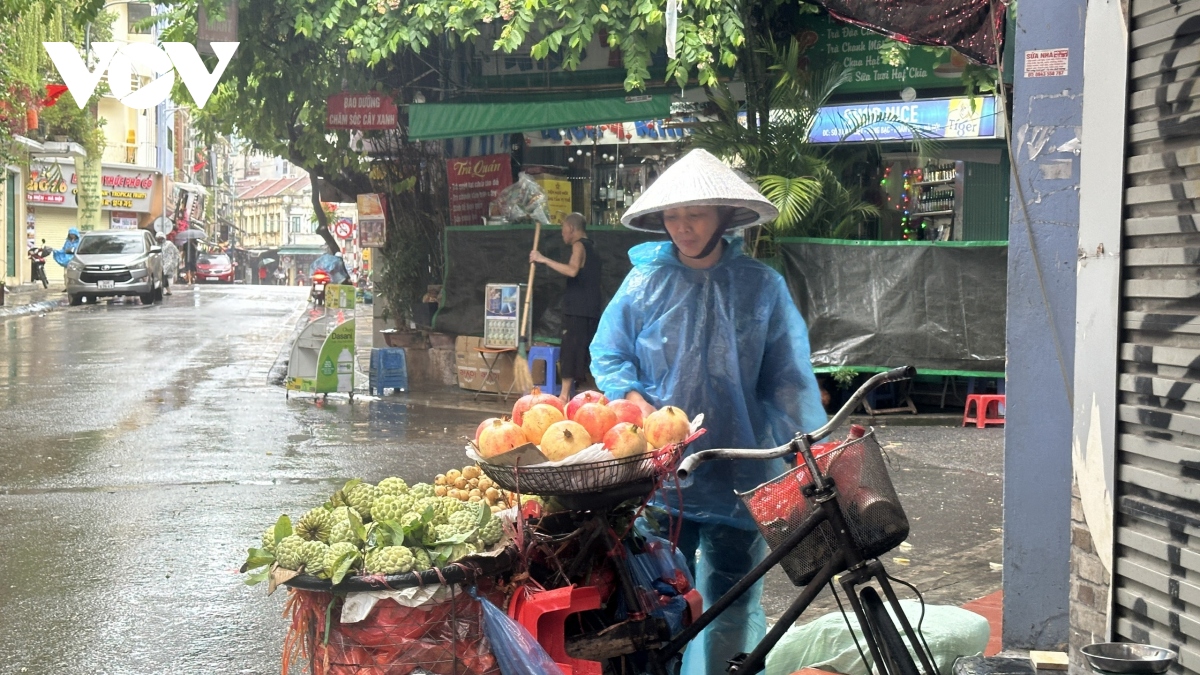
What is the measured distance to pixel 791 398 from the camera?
13.7ft

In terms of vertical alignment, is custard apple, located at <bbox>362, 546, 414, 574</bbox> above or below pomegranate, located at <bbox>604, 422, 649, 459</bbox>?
below

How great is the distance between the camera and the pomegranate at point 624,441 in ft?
10.7

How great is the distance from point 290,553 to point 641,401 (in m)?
1.26

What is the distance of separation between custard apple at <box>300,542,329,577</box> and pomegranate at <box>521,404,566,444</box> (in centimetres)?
65

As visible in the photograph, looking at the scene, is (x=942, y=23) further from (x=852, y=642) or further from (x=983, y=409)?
(x=983, y=409)

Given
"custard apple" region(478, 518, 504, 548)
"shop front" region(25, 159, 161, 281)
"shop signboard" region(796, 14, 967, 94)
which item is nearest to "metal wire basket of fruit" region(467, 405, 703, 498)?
"custard apple" region(478, 518, 504, 548)

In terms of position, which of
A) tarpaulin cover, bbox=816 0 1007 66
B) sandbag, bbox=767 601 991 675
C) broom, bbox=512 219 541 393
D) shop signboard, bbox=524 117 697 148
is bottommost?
sandbag, bbox=767 601 991 675

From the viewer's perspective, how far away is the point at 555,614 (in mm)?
3311

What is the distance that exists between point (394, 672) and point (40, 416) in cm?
950

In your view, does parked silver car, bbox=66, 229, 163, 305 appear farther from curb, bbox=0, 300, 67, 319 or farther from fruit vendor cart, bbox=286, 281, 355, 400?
fruit vendor cart, bbox=286, 281, 355, 400

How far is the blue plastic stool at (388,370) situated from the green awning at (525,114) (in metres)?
2.63

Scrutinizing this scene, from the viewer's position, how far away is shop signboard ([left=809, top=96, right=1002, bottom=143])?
42.3 feet

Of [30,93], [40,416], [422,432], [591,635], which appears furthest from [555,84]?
[30,93]

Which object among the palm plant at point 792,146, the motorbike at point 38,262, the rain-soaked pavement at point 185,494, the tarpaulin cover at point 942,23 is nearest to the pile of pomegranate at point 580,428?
the rain-soaked pavement at point 185,494
